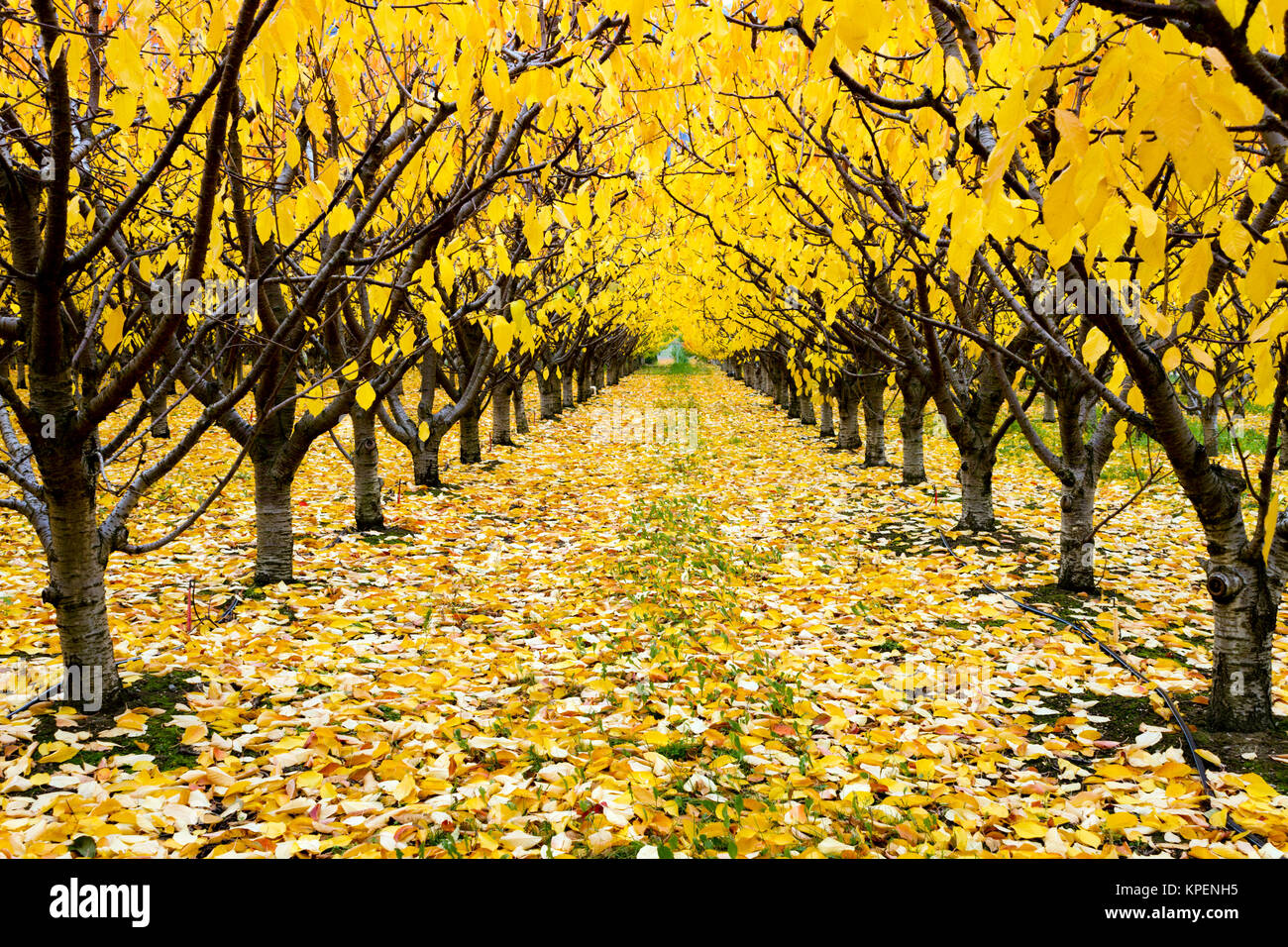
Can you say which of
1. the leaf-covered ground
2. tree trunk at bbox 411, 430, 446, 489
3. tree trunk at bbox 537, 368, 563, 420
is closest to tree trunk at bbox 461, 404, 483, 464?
tree trunk at bbox 411, 430, 446, 489

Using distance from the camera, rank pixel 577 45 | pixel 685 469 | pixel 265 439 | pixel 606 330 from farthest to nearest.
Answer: pixel 606 330, pixel 685 469, pixel 265 439, pixel 577 45

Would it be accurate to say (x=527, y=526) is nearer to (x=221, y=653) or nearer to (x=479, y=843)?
(x=221, y=653)

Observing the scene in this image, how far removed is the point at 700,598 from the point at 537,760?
9.26 feet

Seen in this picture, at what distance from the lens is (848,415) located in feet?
46.6

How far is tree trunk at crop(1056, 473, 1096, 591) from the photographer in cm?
610

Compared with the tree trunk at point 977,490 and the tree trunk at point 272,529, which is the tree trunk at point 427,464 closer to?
the tree trunk at point 272,529

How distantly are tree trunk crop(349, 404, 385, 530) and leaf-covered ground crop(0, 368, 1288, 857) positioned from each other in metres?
0.33

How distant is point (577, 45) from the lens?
11.8 ft

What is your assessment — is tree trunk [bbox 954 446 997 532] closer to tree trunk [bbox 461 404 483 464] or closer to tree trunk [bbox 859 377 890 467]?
tree trunk [bbox 859 377 890 467]

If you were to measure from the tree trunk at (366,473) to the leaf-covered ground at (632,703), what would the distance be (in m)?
0.33

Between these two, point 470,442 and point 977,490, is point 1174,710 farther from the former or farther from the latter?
point 470,442

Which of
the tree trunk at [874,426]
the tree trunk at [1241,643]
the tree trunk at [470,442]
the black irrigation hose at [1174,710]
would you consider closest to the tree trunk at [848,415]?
the tree trunk at [874,426]
